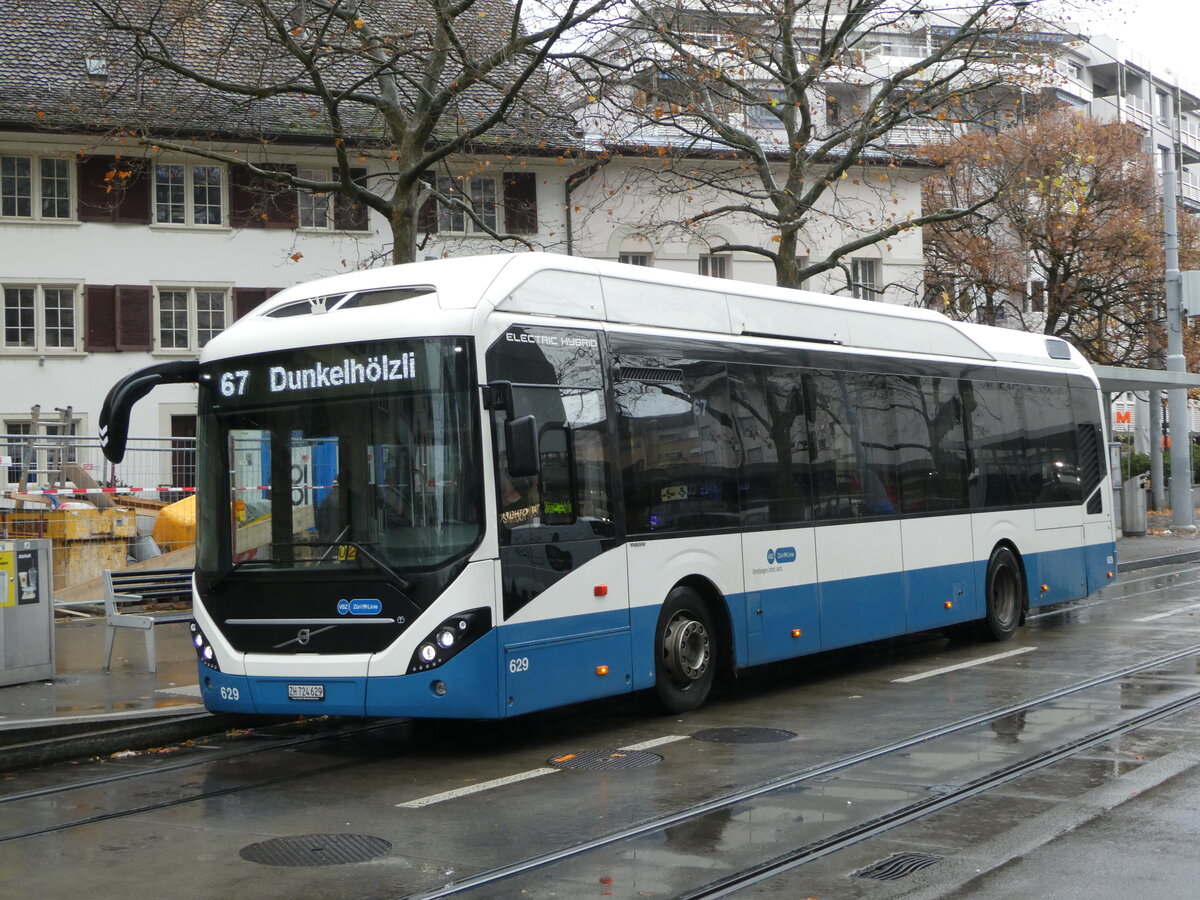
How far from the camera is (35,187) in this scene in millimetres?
32125

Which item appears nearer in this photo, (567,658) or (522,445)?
(522,445)

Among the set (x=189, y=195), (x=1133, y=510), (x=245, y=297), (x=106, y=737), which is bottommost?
(x=106, y=737)

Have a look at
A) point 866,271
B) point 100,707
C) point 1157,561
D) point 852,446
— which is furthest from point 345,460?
point 866,271

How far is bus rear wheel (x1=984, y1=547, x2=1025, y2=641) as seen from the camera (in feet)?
49.7

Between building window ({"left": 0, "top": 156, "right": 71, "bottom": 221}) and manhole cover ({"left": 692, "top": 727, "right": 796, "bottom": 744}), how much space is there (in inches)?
1033

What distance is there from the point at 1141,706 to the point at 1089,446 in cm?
720

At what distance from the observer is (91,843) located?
7.20 m

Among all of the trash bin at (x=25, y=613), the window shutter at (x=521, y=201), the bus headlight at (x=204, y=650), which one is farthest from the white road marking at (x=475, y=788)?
the window shutter at (x=521, y=201)

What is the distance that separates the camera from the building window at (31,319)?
32.2 metres

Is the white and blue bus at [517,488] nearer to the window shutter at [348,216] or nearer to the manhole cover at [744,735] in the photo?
the manhole cover at [744,735]

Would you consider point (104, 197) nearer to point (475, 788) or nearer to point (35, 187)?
point (35, 187)

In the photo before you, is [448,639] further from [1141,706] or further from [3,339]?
[3,339]

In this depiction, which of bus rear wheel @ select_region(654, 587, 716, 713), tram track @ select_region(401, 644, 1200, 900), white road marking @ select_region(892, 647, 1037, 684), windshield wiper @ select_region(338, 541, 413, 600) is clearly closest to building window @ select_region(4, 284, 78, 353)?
white road marking @ select_region(892, 647, 1037, 684)

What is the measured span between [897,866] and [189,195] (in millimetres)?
29667
